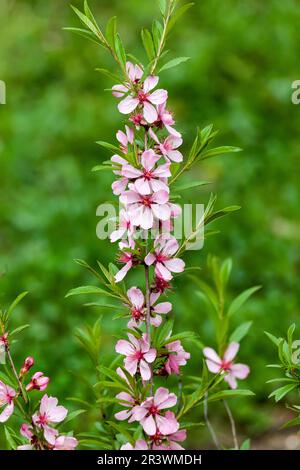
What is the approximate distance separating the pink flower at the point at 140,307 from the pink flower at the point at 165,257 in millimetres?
61

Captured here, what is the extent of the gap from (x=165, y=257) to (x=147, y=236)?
58mm

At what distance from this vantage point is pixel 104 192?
14.0ft

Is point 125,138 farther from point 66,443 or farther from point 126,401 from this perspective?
point 66,443

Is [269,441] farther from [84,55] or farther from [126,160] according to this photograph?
[84,55]

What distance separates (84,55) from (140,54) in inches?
16.0

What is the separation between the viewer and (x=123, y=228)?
1.59m

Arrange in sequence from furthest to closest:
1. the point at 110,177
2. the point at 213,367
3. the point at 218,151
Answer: the point at 110,177 < the point at 213,367 < the point at 218,151

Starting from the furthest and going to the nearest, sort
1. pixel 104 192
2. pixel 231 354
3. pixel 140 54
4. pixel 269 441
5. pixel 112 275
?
pixel 140 54, pixel 104 192, pixel 269 441, pixel 231 354, pixel 112 275

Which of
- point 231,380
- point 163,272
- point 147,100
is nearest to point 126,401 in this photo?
point 163,272

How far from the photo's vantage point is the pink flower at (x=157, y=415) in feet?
5.04

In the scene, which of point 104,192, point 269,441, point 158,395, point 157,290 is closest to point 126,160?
point 157,290

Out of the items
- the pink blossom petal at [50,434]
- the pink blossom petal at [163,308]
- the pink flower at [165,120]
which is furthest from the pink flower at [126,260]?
the pink blossom petal at [50,434]

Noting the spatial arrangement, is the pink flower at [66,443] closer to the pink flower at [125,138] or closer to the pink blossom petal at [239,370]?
the pink blossom petal at [239,370]

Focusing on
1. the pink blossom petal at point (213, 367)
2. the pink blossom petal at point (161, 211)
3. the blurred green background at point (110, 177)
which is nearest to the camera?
the pink blossom petal at point (161, 211)
